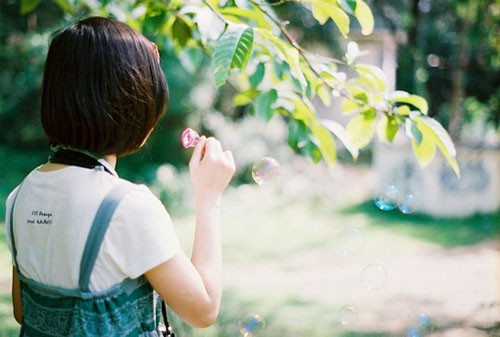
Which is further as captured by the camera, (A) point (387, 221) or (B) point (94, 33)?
(A) point (387, 221)

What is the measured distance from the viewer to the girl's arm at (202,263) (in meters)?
1.13

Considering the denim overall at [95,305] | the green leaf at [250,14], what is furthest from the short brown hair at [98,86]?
the green leaf at [250,14]

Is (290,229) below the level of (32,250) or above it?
below

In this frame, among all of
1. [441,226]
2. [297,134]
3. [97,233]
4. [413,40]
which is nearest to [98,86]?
[97,233]

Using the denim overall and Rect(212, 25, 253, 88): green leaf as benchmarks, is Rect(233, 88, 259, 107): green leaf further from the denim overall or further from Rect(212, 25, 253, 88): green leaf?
the denim overall

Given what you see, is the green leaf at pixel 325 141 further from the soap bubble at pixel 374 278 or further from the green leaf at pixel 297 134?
the soap bubble at pixel 374 278

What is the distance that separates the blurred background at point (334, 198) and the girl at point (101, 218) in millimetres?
1316

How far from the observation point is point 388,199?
9.55 feet

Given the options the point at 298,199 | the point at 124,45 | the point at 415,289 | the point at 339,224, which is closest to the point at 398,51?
the point at 298,199

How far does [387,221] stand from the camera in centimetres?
821

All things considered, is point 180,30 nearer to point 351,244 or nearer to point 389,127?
point 389,127

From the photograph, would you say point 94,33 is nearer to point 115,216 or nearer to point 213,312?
point 115,216

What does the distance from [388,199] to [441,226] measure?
5.41 metres

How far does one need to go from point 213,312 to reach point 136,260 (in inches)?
7.1
